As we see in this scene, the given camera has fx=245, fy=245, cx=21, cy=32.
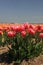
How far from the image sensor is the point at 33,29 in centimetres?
620

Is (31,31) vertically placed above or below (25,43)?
above

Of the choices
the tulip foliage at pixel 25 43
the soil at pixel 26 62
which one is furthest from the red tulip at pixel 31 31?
the soil at pixel 26 62

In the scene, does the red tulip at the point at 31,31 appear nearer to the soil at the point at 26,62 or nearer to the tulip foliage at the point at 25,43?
the tulip foliage at the point at 25,43

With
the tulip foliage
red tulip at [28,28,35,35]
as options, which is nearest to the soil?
the tulip foliage

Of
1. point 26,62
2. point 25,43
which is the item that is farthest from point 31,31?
point 26,62

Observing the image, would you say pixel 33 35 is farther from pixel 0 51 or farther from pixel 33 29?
pixel 0 51

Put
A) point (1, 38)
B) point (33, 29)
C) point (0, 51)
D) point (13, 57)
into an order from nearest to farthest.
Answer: point (33, 29), point (13, 57), point (0, 51), point (1, 38)

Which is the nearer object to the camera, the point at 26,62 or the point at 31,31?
the point at 31,31

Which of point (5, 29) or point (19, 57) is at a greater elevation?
point (5, 29)

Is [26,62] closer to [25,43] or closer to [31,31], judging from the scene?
[25,43]

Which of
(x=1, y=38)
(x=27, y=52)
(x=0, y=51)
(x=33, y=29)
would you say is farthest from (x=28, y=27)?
(x=1, y=38)

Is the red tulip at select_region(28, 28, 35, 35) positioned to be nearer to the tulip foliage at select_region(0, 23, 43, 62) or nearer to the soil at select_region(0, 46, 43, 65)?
the tulip foliage at select_region(0, 23, 43, 62)

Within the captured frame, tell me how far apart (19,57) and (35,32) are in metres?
0.78

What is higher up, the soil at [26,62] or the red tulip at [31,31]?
the red tulip at [31,31]
